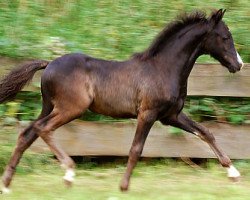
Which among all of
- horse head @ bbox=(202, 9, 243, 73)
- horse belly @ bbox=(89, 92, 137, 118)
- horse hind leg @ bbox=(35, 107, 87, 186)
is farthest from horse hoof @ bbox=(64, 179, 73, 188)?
horse head @ bbox=(202, 9, 243, 73)

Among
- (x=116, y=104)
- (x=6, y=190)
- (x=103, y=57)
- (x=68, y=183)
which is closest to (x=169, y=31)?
(x=116, y=104)

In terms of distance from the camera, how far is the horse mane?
6566mm

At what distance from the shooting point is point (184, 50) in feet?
21.5

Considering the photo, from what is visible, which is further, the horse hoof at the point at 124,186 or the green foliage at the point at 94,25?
the green foliage at the point at 94,25

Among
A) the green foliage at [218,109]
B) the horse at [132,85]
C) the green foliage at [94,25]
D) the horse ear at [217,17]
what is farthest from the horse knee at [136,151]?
the green foliage at [94,25]

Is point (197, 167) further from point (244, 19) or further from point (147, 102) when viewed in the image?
point (244, 19)

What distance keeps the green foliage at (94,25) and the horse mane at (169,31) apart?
6.37ft

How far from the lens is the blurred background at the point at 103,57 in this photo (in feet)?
21.3

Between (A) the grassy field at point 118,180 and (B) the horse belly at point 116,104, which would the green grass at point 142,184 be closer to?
(A) the grassy field at point 118,180

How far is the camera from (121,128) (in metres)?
7.73

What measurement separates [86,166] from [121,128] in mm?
659

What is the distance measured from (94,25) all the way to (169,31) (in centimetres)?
326

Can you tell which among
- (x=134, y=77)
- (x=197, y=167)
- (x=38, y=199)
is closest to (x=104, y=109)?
(x=134, y=77)

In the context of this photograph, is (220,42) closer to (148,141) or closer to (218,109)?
(218,109)
